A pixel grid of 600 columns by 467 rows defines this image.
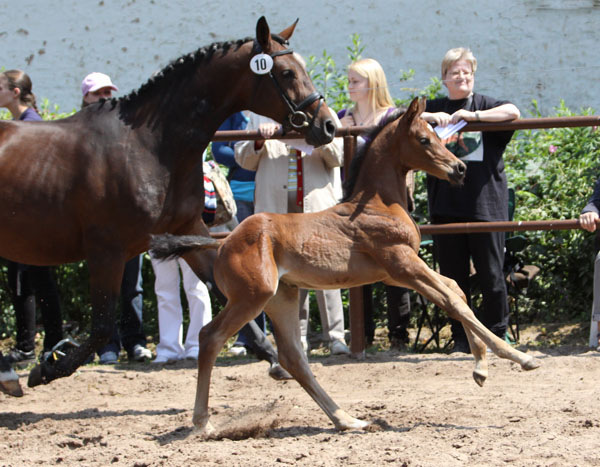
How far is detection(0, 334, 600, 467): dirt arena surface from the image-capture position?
3799 mm

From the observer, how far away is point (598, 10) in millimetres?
10547

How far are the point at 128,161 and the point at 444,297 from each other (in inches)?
76.8

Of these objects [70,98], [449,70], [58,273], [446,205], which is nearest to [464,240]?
[446,205]

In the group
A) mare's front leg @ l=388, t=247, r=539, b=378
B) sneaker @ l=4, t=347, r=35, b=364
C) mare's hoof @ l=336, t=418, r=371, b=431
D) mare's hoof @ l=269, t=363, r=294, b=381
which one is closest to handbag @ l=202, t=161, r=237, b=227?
mare's hoof @ l=269, t=363, r=294, b=381

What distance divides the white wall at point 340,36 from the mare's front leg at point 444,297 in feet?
21.0

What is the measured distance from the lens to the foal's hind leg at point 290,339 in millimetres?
4504

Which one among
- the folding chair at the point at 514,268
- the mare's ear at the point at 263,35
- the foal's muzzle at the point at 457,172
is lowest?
the folding chair at the point at 514,268

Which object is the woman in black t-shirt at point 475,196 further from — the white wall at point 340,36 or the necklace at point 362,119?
the white wall at point 340,36

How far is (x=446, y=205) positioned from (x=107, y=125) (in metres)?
2.53

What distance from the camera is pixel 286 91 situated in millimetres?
5012

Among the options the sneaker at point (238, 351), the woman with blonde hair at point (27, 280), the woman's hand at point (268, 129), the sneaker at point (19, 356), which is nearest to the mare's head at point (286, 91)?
the woman's hand at point (268, 129)

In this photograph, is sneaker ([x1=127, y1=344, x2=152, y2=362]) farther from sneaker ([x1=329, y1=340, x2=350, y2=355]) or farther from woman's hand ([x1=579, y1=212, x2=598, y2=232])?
woman's hand ([x1=579, y1=212, x2=598, y2=232])

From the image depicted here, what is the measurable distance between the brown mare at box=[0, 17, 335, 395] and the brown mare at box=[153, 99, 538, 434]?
0.48m

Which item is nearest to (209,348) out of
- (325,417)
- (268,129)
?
(325,417)
